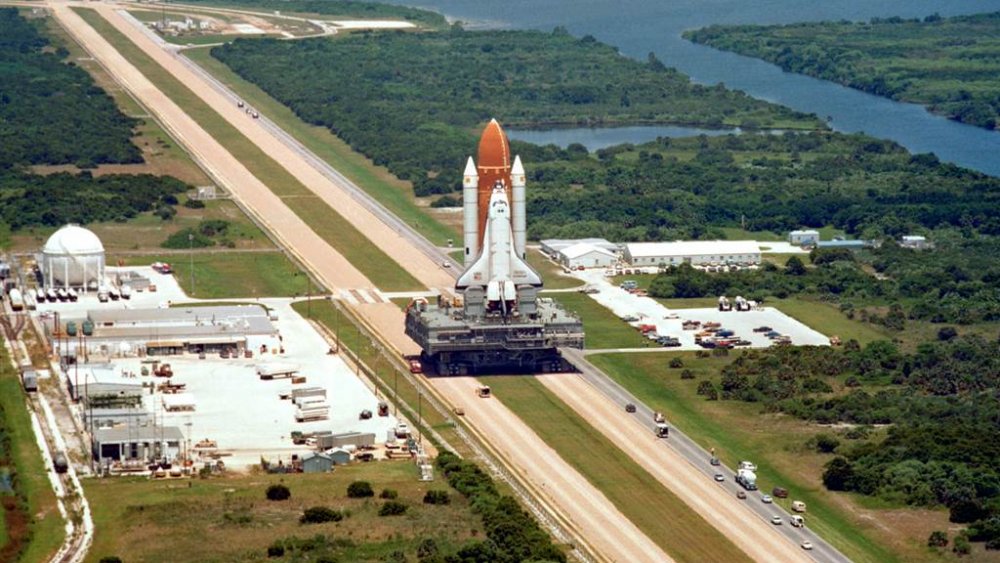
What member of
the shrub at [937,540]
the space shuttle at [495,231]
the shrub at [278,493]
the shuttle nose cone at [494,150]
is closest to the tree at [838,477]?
the shrub at [937,540]

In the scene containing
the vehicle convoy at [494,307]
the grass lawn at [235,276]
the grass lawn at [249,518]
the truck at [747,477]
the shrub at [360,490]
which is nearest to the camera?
the grass lawn at [249,518]

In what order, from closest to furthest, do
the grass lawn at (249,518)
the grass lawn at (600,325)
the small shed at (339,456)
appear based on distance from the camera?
the grass lawn at (249,518)
the small shed at (339,456)
the grass lawn at (600,325)

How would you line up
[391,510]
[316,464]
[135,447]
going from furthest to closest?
[135,447] → [316,464] → [391,510]

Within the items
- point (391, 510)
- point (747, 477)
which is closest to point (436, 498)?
point (391, 510)

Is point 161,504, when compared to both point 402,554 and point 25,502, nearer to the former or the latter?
point 25,502

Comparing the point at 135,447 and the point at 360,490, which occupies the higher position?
the point at 360,490

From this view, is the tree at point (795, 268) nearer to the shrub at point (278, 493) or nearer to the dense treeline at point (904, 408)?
the dense treeline at point (904, 408)

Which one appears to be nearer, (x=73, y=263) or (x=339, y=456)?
(x=339, y=456)

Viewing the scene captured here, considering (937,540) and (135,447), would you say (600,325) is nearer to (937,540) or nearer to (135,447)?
(135,447)
